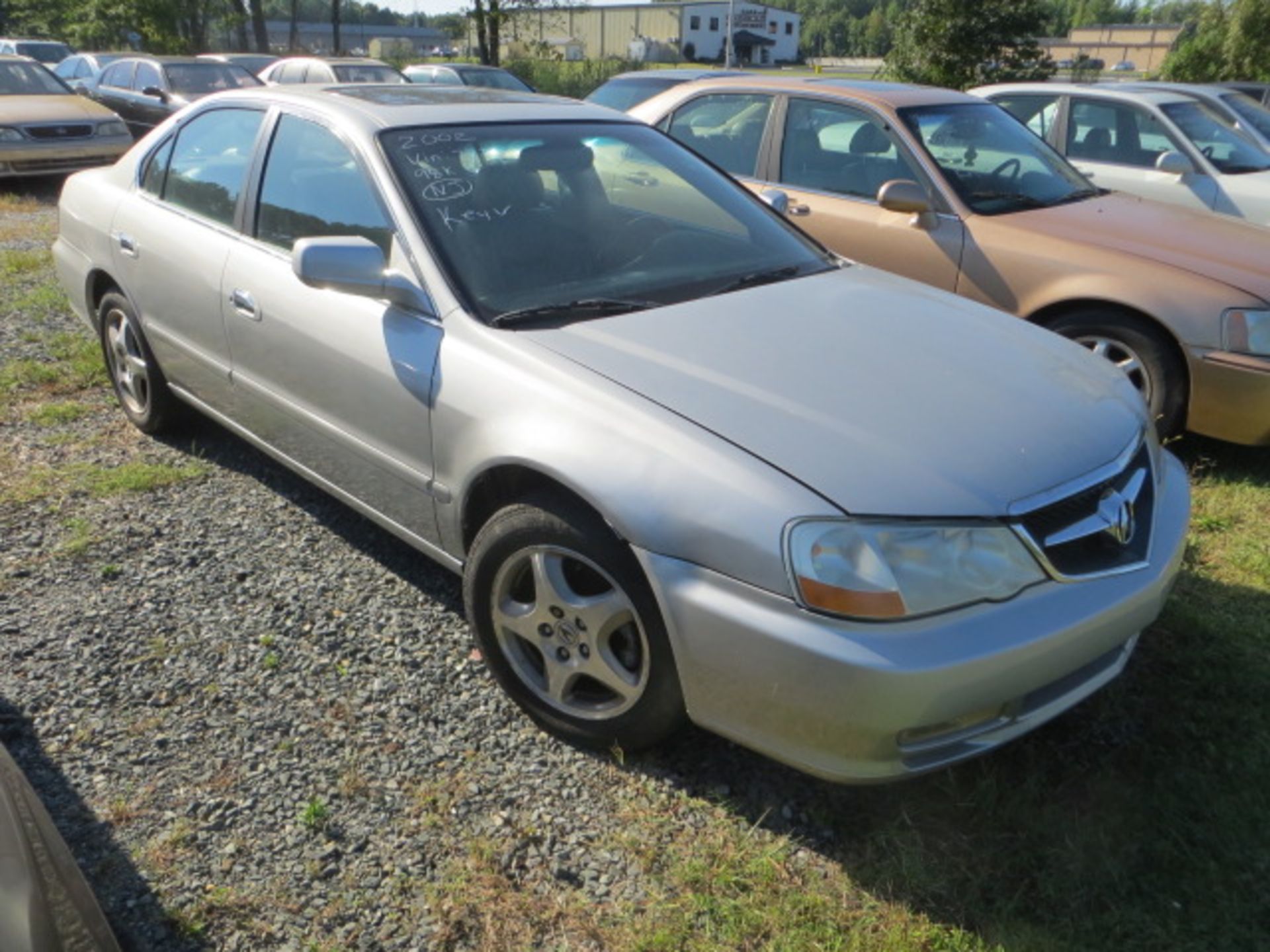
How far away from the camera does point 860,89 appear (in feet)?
18.0

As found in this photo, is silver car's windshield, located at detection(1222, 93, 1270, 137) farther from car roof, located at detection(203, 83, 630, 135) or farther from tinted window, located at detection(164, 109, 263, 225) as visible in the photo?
tinted window, located at detection(164, 109, 263, 225)

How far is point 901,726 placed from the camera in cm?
212

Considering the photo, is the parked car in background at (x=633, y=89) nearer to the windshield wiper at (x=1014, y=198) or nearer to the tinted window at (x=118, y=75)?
the windshield wiper at (x=1014, y=198)

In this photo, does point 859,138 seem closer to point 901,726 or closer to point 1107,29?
point 901,726

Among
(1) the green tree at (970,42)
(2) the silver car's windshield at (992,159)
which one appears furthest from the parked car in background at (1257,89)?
(2) the silver car's windshield at (992,159)

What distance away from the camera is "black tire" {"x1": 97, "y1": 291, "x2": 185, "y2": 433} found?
174 inches

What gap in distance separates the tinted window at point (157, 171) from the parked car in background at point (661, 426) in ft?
0.93

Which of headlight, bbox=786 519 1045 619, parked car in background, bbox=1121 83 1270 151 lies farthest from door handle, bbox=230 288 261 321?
parked car in background, bbox=1121 83 1270 151

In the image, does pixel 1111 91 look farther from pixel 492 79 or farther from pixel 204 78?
pixel 204 78

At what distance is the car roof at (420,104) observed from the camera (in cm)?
335

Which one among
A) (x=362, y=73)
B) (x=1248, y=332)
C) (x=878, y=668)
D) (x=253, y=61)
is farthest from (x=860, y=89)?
(x=253, y=61)

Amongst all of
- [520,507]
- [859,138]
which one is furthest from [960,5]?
[520,507]

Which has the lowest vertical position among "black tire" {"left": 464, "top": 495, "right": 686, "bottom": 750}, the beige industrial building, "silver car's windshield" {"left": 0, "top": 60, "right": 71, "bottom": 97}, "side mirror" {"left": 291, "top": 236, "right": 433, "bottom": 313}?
"black tire" {"left": 464, "top": 495, "right": 686, "bottom": 750}

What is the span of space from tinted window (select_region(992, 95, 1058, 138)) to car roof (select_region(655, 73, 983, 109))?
1.84 metres
